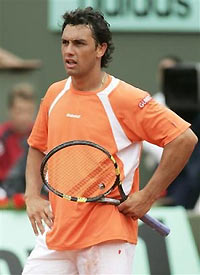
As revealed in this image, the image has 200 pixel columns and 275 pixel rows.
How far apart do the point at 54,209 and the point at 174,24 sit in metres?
6.53

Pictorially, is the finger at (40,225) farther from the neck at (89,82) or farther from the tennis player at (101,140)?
the neck at (89,82)

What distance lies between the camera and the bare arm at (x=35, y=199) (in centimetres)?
559

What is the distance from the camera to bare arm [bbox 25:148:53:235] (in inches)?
220

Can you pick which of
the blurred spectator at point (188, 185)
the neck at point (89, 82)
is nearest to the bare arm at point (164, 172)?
the neck at point (89, 82)

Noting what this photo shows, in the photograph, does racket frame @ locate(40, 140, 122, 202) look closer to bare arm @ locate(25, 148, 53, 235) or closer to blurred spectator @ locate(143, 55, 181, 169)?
bare arm @ locate(25, 148, 53, 235)

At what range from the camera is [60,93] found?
5629 millimetres

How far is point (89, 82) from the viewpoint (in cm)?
550

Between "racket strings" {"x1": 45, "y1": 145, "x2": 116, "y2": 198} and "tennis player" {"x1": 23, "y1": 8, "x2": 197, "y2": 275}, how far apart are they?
0.06 meters

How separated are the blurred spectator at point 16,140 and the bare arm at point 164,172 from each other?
3.20m

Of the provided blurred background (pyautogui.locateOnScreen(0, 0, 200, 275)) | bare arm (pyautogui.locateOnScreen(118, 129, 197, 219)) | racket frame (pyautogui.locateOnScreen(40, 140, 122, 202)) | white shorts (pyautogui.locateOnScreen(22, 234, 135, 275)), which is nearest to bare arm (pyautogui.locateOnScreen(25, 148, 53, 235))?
white shorts (pyautogui.locateOnScreen(22, 234, 135, 275))

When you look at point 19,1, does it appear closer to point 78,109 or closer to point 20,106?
point 20,106

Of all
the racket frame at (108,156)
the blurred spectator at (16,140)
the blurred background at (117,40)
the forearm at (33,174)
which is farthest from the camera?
the blurred background at (117,40)

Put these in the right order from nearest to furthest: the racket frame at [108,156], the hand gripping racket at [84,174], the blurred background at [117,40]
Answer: the racket frame at [108,156] → the hand gripping racket at [84,174] → the blurred background at [117,40]

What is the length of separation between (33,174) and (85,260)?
0.69 m
